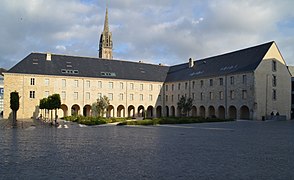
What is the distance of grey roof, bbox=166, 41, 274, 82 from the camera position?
146ft

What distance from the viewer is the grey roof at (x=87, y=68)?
168ft

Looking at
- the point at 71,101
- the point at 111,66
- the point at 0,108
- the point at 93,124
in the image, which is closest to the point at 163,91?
the point at 111,66

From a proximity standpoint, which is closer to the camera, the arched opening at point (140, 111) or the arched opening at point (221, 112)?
the arched opening at point (221, 112)

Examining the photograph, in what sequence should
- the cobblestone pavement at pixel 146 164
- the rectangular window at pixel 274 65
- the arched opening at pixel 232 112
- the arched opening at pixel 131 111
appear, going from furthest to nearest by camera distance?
the arched opening at pixel 131 111 → the arched opening at pixel 232 112 → the rectangular window at pixel 274 65 → the cobblestone pavement at pixel 146 164

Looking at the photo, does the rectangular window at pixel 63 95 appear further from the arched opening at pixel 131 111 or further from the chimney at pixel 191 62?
the chimney at pixel 191 62

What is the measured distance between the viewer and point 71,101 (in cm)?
5284

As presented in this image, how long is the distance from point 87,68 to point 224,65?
24655 mm

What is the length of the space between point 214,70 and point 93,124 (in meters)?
28.1

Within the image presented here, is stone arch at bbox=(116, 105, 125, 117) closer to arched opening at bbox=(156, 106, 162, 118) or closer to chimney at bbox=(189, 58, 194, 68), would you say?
arched opening at bbox=(156, 106, 162, 118)

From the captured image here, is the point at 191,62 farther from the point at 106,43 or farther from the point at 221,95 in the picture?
the point at 106,43

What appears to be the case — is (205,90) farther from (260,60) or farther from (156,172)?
(156,172)

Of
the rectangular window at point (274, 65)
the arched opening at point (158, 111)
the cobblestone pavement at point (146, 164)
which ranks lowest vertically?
the arched opening at point (158, 111)

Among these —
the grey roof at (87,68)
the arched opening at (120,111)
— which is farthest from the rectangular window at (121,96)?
the grey roof at (87,68)

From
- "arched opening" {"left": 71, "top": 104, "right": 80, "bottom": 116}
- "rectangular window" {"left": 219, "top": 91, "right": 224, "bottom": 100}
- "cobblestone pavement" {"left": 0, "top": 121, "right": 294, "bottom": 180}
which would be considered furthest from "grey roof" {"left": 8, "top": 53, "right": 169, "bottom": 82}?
"cobblestone pavement" {"left": 0, "top": 121, "right": 294, "bottom": 180}
